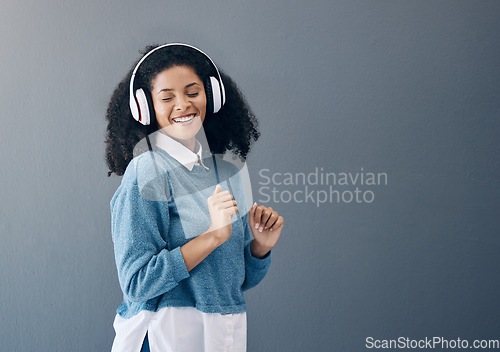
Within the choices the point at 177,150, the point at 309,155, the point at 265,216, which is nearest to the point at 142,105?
the point at 177,150

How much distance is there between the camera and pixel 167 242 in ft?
2.94

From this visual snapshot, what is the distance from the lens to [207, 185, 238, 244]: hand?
0.86 metres

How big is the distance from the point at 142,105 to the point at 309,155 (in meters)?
1.00

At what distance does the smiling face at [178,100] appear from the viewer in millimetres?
937

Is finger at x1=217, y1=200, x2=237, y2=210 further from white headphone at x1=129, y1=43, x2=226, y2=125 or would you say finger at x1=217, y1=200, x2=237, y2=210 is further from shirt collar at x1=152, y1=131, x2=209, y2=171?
white headphone at x1=129, y1=43, x2=226, y2=125

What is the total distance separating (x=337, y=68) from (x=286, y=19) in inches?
11.8

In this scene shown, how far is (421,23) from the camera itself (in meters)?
1.81

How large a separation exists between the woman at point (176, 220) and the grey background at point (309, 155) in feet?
2.71

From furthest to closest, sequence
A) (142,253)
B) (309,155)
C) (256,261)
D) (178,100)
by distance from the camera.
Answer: (309,155) < (256,261) < (178,100) < (142,253)

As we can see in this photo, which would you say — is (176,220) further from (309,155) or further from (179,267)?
(309,155)

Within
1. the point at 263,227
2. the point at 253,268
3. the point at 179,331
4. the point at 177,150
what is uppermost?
the point at 177,150

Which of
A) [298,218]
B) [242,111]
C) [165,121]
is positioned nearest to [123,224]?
[165,121]

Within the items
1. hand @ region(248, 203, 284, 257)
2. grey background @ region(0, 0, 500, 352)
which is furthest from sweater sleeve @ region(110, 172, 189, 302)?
grey background @ region(0, 0, 500, 352)

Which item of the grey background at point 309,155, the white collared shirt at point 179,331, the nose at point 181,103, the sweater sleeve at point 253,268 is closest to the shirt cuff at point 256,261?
the sweater sleeve at point 253,268
